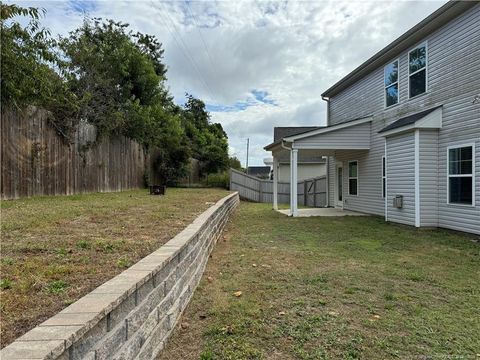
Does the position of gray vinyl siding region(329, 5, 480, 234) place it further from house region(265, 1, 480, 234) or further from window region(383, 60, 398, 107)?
window region(383, 60, 398, 107)

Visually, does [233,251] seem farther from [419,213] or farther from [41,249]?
[419,213]

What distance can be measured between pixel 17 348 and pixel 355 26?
12421 mm

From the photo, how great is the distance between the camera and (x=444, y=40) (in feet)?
28.1

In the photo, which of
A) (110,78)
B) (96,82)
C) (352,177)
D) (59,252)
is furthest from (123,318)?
(110,78)

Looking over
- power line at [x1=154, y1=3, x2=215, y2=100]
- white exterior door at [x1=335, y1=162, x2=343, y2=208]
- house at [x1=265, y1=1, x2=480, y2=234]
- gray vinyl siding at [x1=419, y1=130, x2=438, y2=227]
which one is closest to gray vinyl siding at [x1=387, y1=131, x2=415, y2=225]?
house at [x1=265, y1=1, x2=480, y2=234]

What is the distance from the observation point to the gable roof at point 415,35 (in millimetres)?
7926

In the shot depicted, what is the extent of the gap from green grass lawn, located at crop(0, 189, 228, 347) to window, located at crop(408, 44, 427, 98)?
7.50 meters

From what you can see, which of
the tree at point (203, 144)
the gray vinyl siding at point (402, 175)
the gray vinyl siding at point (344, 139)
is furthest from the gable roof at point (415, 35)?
the tree at point (203, 144)

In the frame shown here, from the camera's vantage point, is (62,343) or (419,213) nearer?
(62,343)

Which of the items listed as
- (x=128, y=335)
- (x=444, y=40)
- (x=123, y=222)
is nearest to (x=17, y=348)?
(x=128, y=335)

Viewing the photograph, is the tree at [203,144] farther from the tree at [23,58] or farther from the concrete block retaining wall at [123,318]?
the concrete block retaining wall at [123,318]

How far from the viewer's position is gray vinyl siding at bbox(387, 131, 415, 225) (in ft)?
29.5

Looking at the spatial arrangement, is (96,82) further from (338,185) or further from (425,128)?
(425,128)

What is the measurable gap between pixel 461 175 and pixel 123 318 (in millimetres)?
8413
